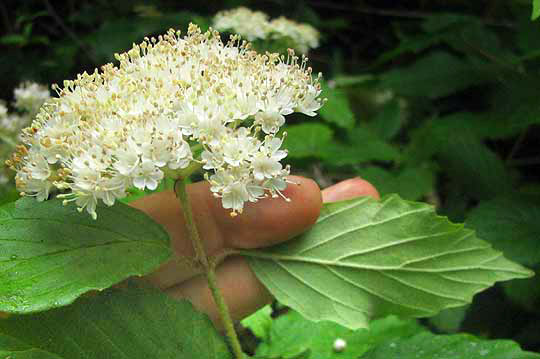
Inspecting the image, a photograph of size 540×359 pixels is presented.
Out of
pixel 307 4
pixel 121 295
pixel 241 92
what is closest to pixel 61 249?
pixel 121 295

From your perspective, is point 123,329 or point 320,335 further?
point 320,335

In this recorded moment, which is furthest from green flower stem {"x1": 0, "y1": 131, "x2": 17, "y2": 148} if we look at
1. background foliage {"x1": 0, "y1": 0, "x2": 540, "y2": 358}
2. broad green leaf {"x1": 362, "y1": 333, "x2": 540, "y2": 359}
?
broad green leaf {"x1": 362, "y1": 333, "x2": 540, "y2": 359}

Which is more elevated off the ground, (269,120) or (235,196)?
(269,120)

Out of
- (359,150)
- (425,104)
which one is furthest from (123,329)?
(425,104)

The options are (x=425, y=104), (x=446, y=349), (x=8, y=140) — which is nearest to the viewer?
(x=446, y=349)

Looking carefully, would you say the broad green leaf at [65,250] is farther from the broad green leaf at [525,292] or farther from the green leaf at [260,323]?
the broad green leaf at [525,292]

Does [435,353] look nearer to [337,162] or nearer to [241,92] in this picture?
[241,92]

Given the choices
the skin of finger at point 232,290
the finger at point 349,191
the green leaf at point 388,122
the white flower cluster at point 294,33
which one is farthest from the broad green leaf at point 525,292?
the white flower cluster at point 294,33

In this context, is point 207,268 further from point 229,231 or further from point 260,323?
point 260,323
